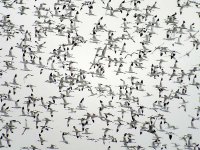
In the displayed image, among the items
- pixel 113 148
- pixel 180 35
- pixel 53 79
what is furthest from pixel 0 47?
pixel 180 35

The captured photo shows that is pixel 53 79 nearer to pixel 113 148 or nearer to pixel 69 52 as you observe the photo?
pixel 69 52

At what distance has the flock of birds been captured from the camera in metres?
2.84

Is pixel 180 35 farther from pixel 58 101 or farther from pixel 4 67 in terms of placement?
pixel 4 67

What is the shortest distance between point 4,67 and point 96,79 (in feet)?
2.46

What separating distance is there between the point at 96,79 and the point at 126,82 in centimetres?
24

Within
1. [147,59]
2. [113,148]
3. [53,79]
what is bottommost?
[113,148]

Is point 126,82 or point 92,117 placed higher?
point 126,82

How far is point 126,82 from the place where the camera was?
2.87 metres

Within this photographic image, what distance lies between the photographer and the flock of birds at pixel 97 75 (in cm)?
284

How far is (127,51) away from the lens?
2877mm

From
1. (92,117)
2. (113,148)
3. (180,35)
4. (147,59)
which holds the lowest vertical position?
(113,148)

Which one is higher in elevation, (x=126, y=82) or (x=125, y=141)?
(x=126, y=82)

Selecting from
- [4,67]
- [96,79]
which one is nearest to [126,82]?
[96,79]

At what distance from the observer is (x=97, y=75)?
2.88m
